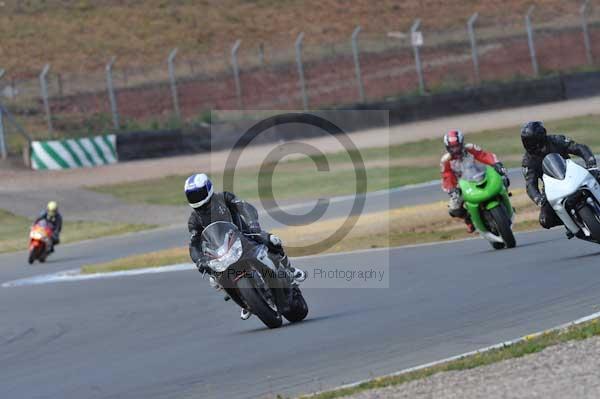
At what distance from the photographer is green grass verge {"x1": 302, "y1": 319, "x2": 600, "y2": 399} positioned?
7496 millimetres

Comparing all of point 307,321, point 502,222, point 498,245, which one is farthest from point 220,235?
point 498,245

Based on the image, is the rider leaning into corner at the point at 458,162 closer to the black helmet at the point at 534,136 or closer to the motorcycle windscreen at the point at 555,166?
the black helmet at the point at 534,136

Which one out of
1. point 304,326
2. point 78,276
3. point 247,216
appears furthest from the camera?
point 78,276

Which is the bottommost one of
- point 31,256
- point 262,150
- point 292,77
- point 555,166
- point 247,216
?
point 262,150

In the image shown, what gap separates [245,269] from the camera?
418 inches

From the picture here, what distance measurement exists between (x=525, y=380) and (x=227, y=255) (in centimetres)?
411

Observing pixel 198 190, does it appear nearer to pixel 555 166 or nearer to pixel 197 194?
pixel 197 194

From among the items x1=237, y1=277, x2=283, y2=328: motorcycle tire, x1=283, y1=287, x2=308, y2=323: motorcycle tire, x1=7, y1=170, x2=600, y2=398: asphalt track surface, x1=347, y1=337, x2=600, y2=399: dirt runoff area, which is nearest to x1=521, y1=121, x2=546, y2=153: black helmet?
x1=7, y1=170, x2=600, y2=398: asphalt track surface

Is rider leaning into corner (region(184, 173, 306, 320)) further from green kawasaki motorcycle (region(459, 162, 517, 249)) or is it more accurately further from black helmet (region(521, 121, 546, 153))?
green kawasaki motorcycle (region(459, 162, 517, 249))

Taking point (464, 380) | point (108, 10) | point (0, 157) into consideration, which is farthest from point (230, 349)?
point (108, 10)

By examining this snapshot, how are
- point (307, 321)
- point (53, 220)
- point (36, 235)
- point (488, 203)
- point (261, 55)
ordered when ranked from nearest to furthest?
point (307, 321), point (488, 203), point (36, 235), point (53, 220), point (261, 55)

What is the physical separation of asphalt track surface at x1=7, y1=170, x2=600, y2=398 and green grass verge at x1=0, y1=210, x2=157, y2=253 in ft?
37.7

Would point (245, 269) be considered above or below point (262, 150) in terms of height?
above

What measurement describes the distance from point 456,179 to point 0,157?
24.6 meters
